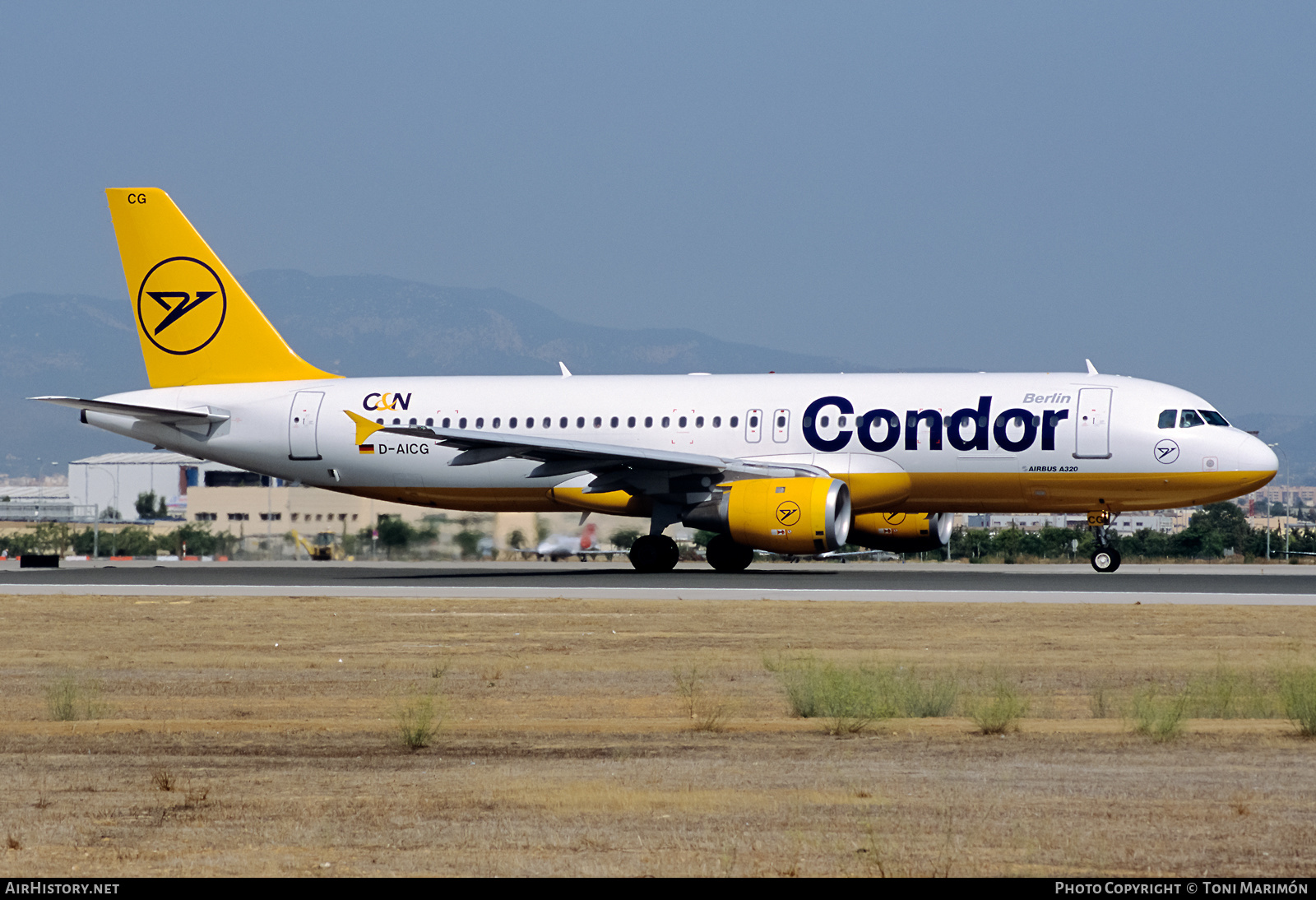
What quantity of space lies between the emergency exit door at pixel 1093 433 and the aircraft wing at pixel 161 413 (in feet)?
60.4

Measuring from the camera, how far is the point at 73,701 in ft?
40.5

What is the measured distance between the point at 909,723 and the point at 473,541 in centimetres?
2895

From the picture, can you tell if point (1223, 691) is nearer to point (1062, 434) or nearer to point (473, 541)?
point (1062, 434)

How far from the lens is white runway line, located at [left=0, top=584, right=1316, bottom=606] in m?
23.1

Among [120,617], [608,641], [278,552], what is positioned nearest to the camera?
[608,641]

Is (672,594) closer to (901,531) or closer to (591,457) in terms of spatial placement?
(591,457)

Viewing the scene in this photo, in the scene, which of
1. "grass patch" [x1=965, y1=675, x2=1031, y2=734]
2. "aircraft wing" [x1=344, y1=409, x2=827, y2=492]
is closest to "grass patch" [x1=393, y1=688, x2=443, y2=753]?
"grass patch" [x1=965, y1=675, x2=1031, y2=734]

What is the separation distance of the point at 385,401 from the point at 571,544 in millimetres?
6469

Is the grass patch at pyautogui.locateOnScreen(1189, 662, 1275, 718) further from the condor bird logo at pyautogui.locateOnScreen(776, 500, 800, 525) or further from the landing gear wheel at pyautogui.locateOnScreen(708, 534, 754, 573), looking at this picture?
the landing gear wheel at pyautogui.locateOnScreen(708, 534, 754, 573)

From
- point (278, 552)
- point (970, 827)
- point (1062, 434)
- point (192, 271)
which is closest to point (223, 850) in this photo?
point (970, 827)

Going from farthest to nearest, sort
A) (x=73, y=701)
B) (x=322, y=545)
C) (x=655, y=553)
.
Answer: (x=322, y=545) → (x=655, y=553) → (x=73, y=701)

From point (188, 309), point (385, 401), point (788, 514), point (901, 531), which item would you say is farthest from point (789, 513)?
point (188, 309)

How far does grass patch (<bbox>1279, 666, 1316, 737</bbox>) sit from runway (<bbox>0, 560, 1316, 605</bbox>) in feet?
32.9

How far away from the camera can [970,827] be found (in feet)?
25.0
